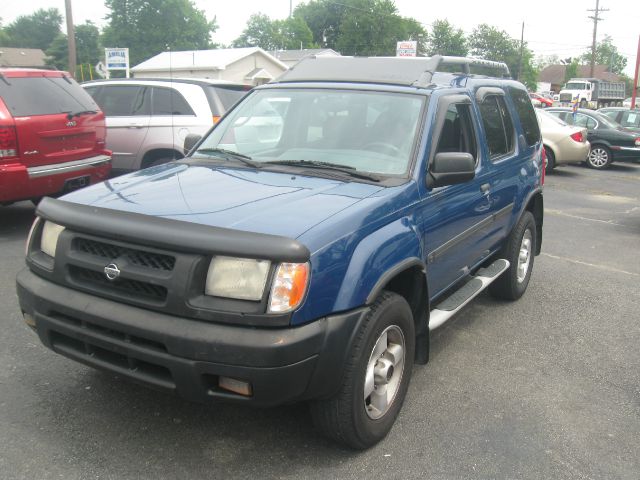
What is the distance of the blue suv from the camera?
8.57 ft

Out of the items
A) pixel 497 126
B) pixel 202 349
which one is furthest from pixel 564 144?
pixel 202 349

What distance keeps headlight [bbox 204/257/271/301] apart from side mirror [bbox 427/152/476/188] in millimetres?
1413

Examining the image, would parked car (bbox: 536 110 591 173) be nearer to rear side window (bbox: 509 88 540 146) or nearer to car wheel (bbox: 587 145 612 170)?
car wheel (bbox: 587 145 612 170)

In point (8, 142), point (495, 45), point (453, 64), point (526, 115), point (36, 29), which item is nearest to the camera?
point (453, 64)

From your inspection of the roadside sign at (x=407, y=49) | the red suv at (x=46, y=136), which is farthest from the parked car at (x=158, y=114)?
the roadside sign at (x=407, y=49)

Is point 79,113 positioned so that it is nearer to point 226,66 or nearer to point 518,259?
point 518,259

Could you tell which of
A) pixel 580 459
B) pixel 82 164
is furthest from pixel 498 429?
pixel 82 164

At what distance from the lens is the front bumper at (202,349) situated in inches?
101

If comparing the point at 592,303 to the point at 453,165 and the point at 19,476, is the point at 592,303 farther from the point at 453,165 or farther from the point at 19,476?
the point at 19,476

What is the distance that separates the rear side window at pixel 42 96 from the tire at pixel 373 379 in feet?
16.9

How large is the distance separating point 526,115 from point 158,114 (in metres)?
5.15

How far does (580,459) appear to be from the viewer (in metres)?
3.20

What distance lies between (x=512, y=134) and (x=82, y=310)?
3.88m

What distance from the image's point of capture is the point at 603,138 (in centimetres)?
1667
